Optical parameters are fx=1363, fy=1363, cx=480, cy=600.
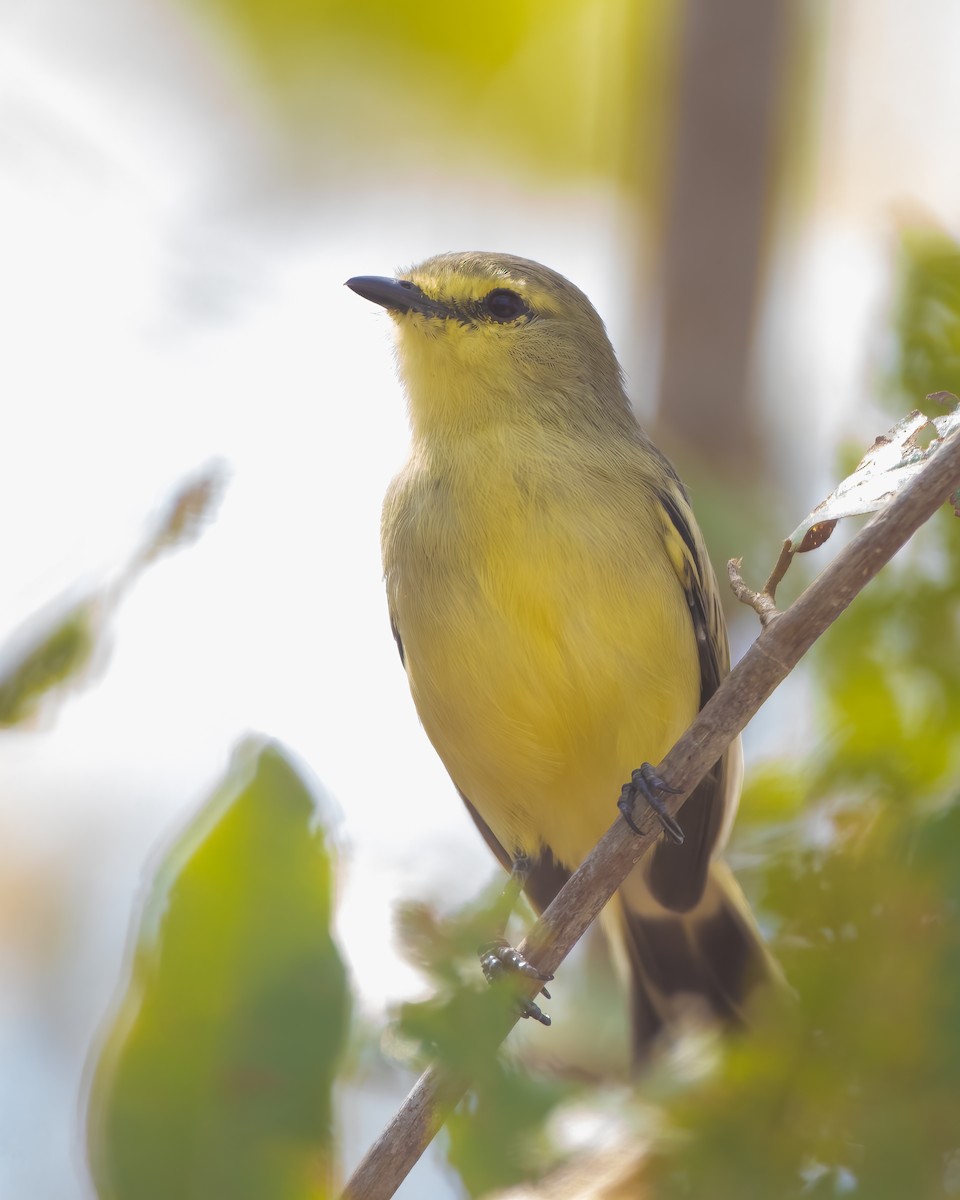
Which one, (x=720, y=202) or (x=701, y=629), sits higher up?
(x=720, y=202)

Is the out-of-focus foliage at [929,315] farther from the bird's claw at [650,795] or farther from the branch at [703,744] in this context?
the bird's claw at [650,795]

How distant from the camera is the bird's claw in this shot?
2532 millimetres

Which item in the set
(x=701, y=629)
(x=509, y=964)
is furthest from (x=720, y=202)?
(x=509, y=964)

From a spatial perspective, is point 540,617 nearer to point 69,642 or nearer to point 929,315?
point 929,315

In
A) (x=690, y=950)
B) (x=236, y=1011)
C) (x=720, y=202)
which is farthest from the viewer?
(x=720, y=202)

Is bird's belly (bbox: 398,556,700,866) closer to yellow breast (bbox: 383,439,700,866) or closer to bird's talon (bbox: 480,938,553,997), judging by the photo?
yellow breast (bbox: 383,439,700,866)

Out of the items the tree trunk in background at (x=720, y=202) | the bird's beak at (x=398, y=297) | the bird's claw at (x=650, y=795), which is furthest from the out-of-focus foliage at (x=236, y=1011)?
the tree trunk in background at (x=720, y=202)

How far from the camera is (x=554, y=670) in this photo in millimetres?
3303

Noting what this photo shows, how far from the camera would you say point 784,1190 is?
154 centimetres

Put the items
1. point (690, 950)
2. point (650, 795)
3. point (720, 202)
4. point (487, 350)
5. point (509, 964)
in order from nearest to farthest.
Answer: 1. point (509, 964)
2. point (650, 795)
3. point (487, 350)
4. point (690, 950)
5. point (720, 202)

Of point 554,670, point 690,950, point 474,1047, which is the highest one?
point 474,1047

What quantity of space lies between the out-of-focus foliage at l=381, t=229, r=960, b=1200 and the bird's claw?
300 mm

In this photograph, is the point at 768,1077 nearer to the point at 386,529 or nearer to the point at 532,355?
the point at 386,529

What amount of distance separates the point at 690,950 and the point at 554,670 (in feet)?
4.07
